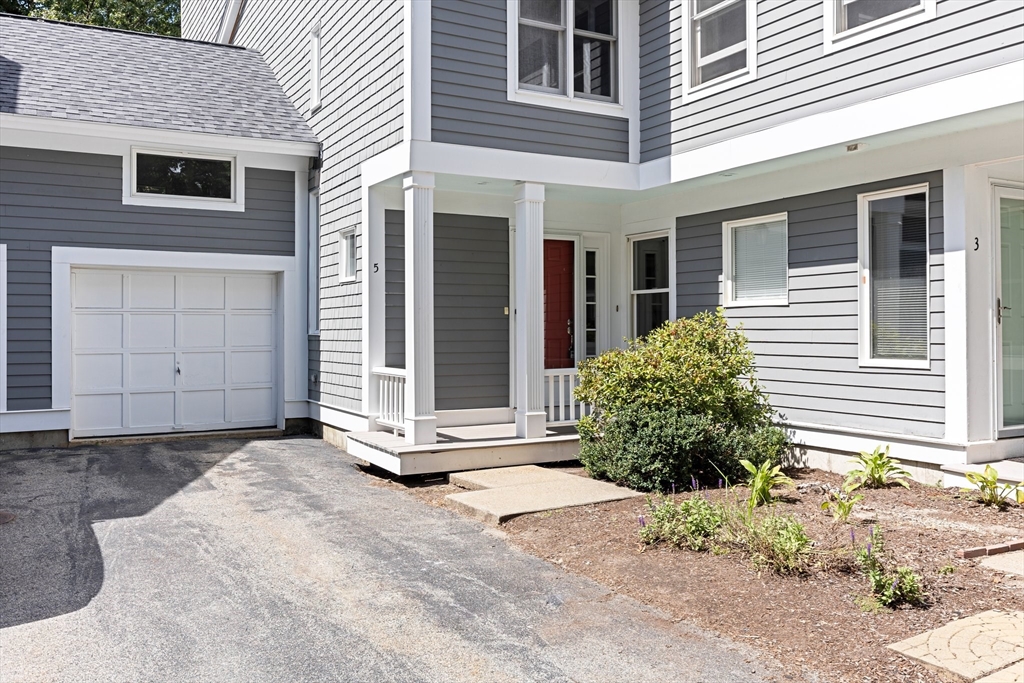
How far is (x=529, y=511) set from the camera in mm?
6871

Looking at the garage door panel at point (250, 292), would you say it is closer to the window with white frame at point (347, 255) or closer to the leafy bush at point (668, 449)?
the window with white frame at point (347, 255)

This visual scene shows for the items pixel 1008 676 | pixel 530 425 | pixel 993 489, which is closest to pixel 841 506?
pixel 993 489

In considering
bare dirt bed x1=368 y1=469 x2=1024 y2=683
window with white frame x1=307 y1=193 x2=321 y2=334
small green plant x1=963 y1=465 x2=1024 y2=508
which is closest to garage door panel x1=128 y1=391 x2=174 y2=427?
window with white frame x1=307 y1=193 x2=321 y2=334

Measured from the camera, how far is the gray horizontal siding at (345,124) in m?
9.48

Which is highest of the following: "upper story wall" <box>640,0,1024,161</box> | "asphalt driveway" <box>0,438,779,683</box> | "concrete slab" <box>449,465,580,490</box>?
"upper story wall" <box>640,0,1024,161</box>

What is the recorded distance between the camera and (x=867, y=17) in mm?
7824

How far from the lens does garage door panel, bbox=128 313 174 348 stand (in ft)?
37.4

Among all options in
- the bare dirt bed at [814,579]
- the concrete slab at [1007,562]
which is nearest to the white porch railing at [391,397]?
the bare dirt bed at [814,579]

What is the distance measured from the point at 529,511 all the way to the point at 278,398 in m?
6.48

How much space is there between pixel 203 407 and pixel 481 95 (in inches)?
238

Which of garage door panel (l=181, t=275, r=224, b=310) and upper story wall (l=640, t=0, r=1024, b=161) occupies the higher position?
upper story wall (l=640, t=0, r=1024, b=161)

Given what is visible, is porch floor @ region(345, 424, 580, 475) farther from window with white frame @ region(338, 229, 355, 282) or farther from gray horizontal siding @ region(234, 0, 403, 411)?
window with white frame @ region(338, 229, 355, 282)

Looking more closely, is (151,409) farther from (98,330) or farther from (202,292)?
(202,292)

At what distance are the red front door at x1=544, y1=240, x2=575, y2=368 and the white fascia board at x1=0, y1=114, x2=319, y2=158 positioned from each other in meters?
3.73
